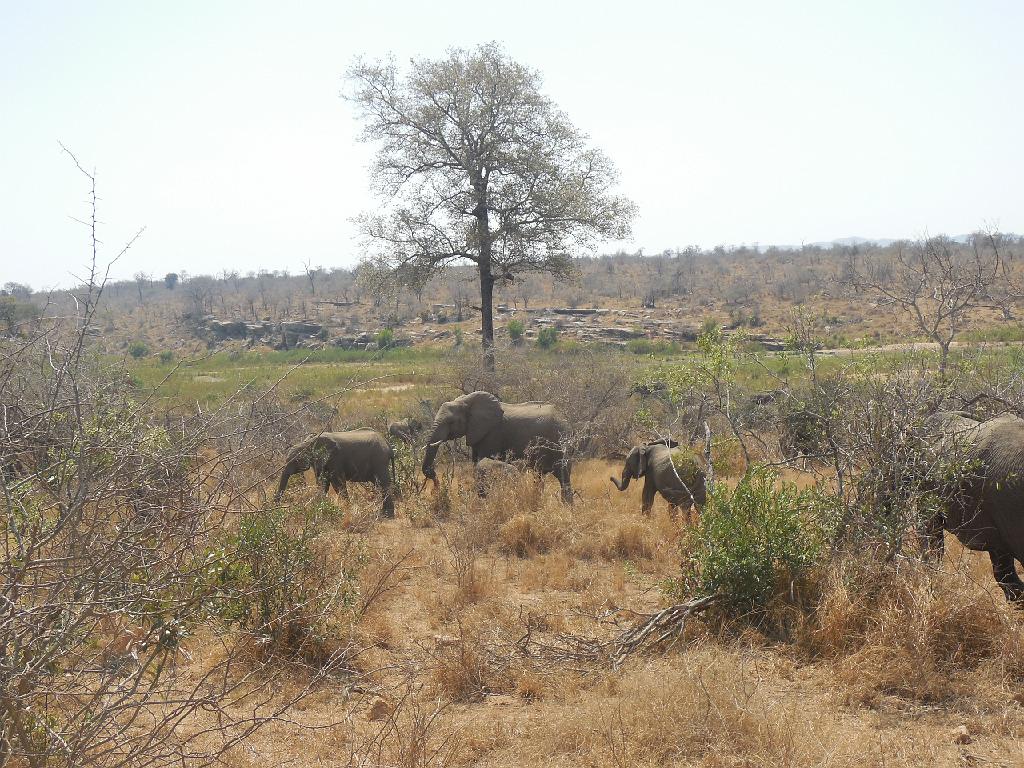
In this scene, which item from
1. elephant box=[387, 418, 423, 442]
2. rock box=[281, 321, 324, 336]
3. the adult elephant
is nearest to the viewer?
the adult elephant

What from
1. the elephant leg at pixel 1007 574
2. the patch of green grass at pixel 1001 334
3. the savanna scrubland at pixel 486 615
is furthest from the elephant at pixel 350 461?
the patch of green grass at pixel 1001 334

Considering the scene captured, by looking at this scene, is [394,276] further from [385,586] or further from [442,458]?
[385,586]

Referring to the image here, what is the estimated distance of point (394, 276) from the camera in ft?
73.0

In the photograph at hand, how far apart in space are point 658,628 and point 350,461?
6104 millimetres

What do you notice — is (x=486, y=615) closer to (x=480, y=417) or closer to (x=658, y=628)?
(x=658, y=628)

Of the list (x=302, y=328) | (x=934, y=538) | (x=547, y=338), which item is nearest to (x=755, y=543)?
(x=934, y=538)

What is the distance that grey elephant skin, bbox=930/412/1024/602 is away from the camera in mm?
5285

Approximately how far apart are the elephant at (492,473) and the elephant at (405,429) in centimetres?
270

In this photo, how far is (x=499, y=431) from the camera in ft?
38.8

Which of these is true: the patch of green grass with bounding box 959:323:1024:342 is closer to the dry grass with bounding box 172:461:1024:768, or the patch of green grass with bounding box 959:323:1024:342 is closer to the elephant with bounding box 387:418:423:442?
the elephant with bounding box 387:418:423:442

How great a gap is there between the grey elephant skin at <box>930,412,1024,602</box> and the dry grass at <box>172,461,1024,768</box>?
1.04ft

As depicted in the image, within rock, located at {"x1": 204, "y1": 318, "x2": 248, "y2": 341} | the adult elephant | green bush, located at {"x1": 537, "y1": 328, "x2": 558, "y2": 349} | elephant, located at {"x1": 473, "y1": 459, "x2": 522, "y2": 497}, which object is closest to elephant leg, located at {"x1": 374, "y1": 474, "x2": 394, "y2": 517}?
the adult elephant

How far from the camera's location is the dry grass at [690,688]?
13.5ft

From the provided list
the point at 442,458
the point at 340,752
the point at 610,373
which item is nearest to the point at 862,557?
the point at 340,752
